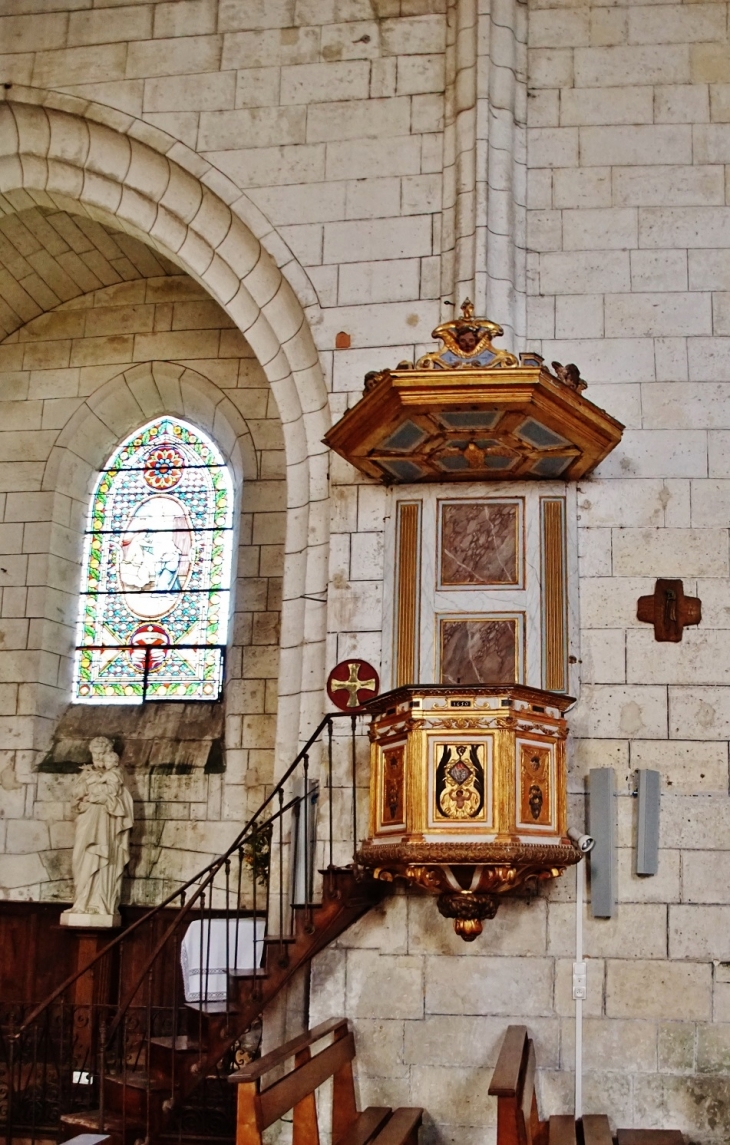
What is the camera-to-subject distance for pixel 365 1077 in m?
5.82

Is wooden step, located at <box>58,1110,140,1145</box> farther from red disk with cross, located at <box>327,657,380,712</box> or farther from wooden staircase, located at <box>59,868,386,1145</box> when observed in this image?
red disk with cross, located at <box>327,657,380,712</box>

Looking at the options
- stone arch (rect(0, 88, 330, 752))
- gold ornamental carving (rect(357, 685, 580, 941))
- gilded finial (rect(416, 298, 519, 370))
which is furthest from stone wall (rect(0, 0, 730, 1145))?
gilded finial (rect(416, 298, 519, 370))

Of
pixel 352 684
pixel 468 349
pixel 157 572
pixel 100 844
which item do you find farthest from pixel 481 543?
pixel 157 572

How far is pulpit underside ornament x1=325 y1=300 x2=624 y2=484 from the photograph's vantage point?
5441mm

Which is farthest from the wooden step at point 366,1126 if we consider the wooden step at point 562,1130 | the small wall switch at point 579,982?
the small wall switch at point 579,982

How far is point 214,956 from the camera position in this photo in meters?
6.33

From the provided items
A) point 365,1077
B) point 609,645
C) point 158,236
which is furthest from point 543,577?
point 158,236

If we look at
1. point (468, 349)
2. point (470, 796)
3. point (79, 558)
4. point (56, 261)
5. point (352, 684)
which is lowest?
point (470, 796)

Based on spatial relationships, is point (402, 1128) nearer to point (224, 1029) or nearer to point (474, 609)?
point (224, 1029)

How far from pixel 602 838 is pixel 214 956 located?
187 centimetres

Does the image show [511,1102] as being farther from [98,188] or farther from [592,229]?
[98,188]

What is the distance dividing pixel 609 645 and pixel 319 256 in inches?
95.0

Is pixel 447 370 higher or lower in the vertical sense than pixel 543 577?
higher

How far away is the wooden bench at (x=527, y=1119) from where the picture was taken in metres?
4.18
